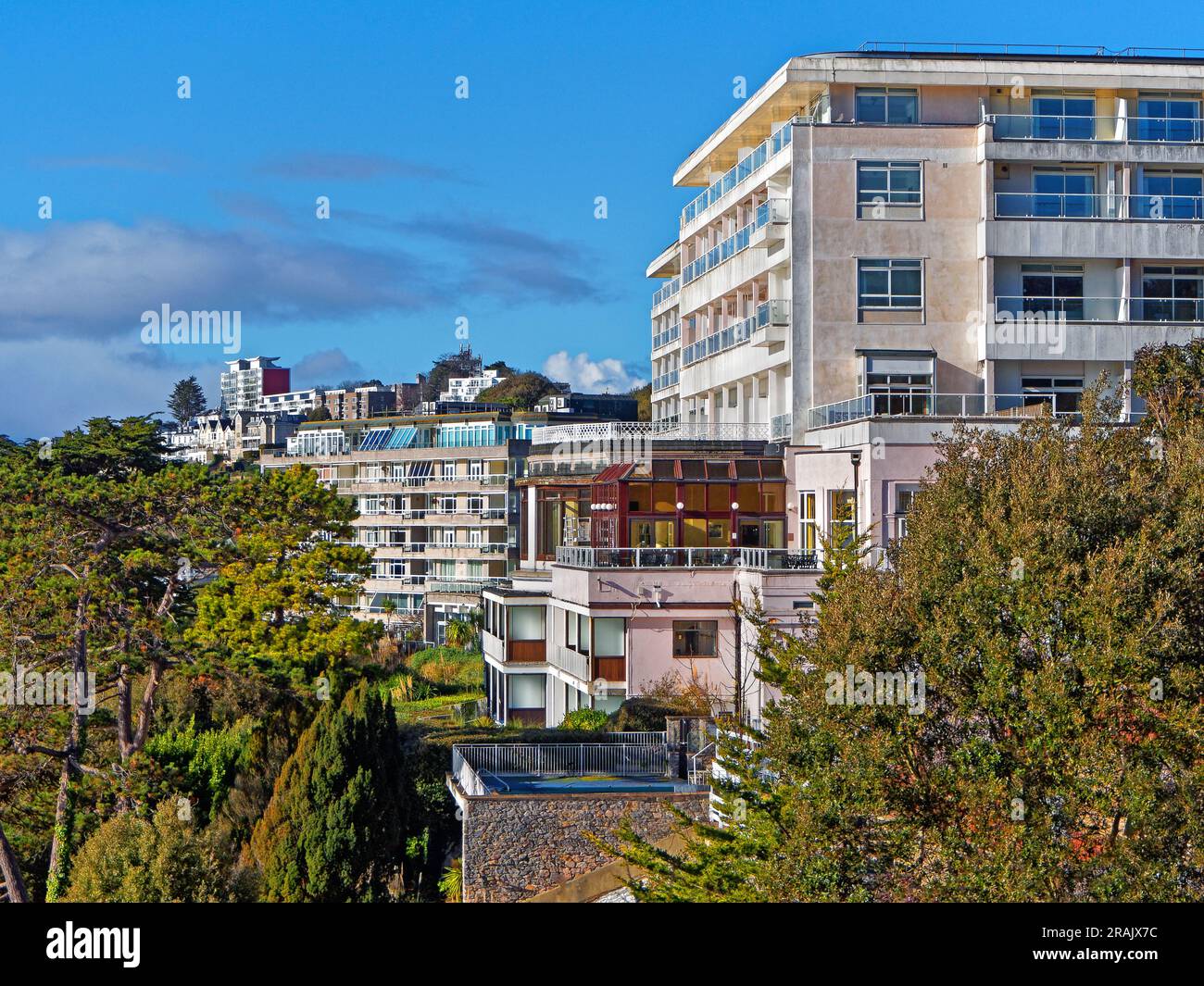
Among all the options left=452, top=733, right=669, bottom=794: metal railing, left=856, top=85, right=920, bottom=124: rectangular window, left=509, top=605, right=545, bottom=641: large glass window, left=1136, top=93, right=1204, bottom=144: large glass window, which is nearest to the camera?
left=452, top=733, right=669, bottom=794: metal railing

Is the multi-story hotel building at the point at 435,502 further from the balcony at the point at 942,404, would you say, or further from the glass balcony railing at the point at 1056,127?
the glass balcony railing at the point at 1056,127

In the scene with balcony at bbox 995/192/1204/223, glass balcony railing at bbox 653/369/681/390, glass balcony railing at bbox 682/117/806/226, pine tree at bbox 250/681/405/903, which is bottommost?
pine tree at bbox 250/681/405/903

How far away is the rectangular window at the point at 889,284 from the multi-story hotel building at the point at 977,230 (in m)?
0.06

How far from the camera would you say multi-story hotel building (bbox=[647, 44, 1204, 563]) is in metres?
46.7

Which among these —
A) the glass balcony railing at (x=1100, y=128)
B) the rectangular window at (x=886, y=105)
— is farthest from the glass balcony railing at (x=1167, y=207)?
the rectangular window at (x=886, y=105)

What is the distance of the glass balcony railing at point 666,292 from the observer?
238 ft

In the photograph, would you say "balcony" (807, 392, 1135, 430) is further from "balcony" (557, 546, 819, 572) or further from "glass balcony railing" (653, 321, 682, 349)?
"glass balcony railing" (653, 321, 682, 349)

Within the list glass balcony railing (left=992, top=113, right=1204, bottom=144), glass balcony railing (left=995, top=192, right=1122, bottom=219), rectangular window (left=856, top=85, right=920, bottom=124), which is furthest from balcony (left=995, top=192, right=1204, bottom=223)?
rectangular window (left=856, top=85, right=920, bottom=124)

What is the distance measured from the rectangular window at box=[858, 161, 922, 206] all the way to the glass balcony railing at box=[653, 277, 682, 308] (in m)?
23.3

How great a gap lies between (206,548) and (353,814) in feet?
30.3

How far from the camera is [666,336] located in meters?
76.6

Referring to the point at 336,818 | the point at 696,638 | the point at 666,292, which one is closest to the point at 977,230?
the point at 696,638

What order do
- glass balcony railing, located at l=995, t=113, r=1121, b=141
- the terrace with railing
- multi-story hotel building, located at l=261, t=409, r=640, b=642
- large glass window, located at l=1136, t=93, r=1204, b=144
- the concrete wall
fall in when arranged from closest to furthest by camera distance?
1. the concrete wall
2. the terrace with railing
3. glass balcony railing, located at l=995, t=113, r=1121, b=141
4. large glass window, located at l=1136, t=93, r=1204, b=144
5. multi-story hotel building, located at l=261, t=409, r=640, b=642
